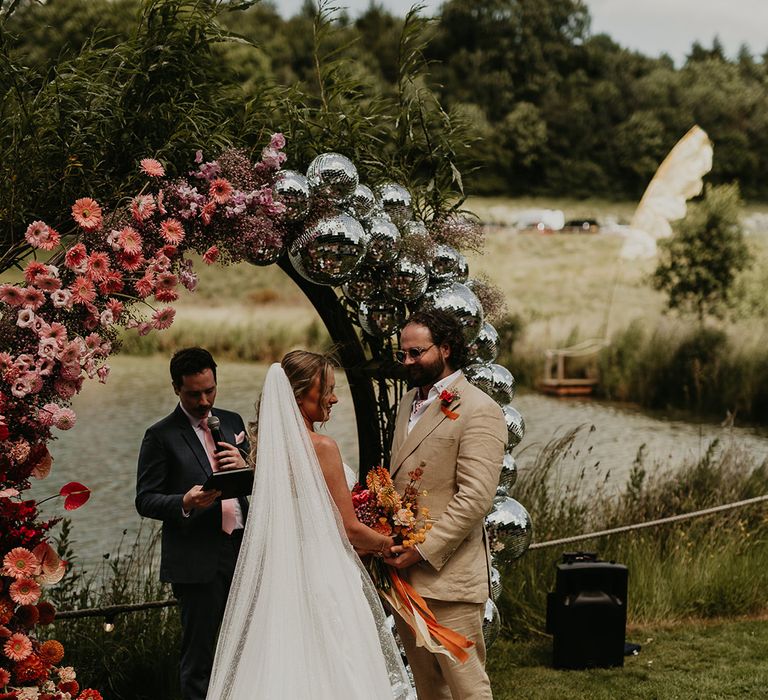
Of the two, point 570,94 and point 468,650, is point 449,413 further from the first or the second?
point 570,94

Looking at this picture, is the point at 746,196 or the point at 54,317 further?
the point at 746,196

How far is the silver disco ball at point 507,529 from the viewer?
5340mm

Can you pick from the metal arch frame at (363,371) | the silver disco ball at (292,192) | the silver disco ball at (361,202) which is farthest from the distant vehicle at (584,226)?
the silver disco ball at (292,192)

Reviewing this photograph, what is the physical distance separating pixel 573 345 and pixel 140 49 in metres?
21.6

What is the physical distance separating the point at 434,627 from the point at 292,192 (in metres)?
1.95

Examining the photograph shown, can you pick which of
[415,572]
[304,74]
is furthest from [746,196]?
[415,572]

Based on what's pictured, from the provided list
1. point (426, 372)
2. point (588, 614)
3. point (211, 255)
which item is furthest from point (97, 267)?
point (588, 614)

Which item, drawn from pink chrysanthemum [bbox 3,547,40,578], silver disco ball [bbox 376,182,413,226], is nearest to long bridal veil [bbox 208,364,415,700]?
pink chrysanthemum [bbox 3,547,40,578]

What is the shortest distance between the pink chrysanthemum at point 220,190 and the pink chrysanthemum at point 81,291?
67 centimetres

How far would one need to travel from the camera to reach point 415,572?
13.5ft

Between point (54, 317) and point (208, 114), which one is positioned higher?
point (208, 114)

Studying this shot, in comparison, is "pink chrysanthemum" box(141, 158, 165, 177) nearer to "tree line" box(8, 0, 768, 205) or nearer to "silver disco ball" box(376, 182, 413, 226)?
"silver disco ball" box(376, 182, 413, 226)

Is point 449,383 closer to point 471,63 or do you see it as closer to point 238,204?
point 238,204

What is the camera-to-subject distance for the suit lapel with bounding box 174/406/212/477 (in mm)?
4320
